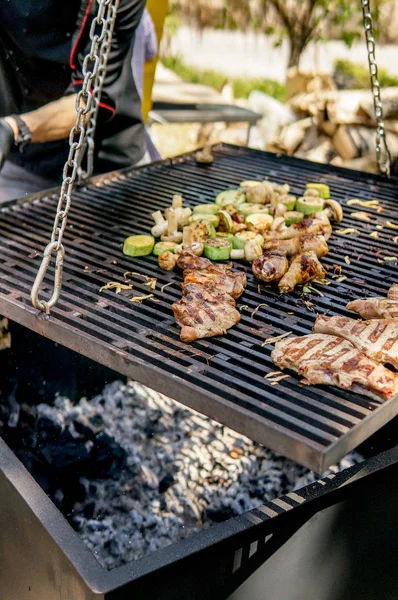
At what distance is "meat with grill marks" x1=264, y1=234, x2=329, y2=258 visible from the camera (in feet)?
8.90

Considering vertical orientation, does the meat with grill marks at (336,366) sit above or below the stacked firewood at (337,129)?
above

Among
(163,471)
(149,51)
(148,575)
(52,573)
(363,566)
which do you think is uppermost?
(149,51)

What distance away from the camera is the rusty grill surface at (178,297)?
5.58 feet

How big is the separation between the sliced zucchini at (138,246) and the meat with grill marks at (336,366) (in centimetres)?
92

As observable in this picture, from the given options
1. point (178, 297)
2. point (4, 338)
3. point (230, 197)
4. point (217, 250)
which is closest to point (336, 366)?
point (178, 297)

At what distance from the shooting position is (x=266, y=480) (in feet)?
10.1

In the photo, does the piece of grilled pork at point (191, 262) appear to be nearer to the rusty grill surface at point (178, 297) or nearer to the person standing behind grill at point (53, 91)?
the rusty grill surface at point (178, 297)

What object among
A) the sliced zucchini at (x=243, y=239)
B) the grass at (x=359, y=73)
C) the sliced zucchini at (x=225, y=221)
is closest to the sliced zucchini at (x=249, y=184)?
the sliced zucchini at (x=225, y=221)

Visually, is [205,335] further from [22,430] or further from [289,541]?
[22,430]

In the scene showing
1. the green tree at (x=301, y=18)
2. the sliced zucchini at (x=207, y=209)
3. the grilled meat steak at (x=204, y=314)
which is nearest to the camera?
the grilled meat steak at (x=204, y=314)

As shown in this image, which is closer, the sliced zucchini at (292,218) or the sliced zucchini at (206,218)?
the sliced zucchini at (206,218)

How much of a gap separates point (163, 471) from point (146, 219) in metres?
1.19

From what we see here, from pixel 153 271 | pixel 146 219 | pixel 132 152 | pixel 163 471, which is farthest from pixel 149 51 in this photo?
pixel 163 471

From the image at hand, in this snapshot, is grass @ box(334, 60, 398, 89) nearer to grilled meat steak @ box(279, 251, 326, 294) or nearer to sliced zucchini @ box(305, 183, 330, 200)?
sliced zucchini @ box(305, 183, 330, 200)
